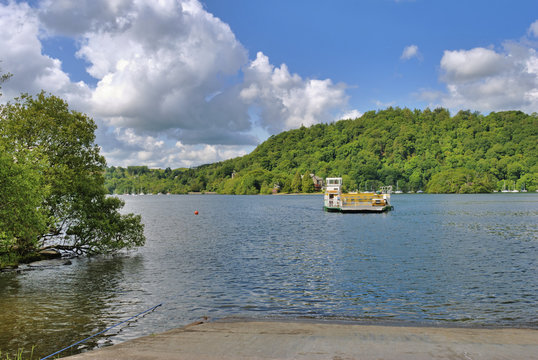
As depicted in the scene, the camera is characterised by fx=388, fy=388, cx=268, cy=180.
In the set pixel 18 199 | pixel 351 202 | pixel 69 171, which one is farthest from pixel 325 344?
pixel 351 202

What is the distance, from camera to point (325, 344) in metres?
11.9

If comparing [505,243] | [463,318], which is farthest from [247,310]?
[505,243]

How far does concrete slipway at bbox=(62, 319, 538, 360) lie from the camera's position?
1076 cm

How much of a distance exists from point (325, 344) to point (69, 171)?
2804 centimetres

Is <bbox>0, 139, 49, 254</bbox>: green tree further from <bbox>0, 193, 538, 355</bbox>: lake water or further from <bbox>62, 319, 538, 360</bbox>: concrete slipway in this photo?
<bbox>62, 319, 538, 360</bbox>: concrete slipway

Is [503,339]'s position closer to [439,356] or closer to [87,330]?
[439,356]

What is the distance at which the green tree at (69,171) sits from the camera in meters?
30.8

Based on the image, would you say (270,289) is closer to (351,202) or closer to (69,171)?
(69,171)

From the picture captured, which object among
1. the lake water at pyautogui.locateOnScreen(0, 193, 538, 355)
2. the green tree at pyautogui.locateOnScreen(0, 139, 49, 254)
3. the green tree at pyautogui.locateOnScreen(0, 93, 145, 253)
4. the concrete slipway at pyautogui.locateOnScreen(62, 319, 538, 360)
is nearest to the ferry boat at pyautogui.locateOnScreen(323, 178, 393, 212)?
the lake water at pyautogui.locateOnScreen(0, 193, 538, 355)

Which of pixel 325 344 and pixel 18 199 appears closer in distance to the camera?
pixel 325 344

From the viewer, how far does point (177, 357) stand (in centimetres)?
1066

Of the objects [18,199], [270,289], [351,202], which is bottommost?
[270,289]

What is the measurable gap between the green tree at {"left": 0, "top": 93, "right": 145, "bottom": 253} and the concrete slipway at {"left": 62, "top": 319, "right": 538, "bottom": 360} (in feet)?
69.2

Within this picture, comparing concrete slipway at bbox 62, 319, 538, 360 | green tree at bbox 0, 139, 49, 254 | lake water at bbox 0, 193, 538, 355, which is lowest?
lake water at bbox 0, 193, 538, 355
